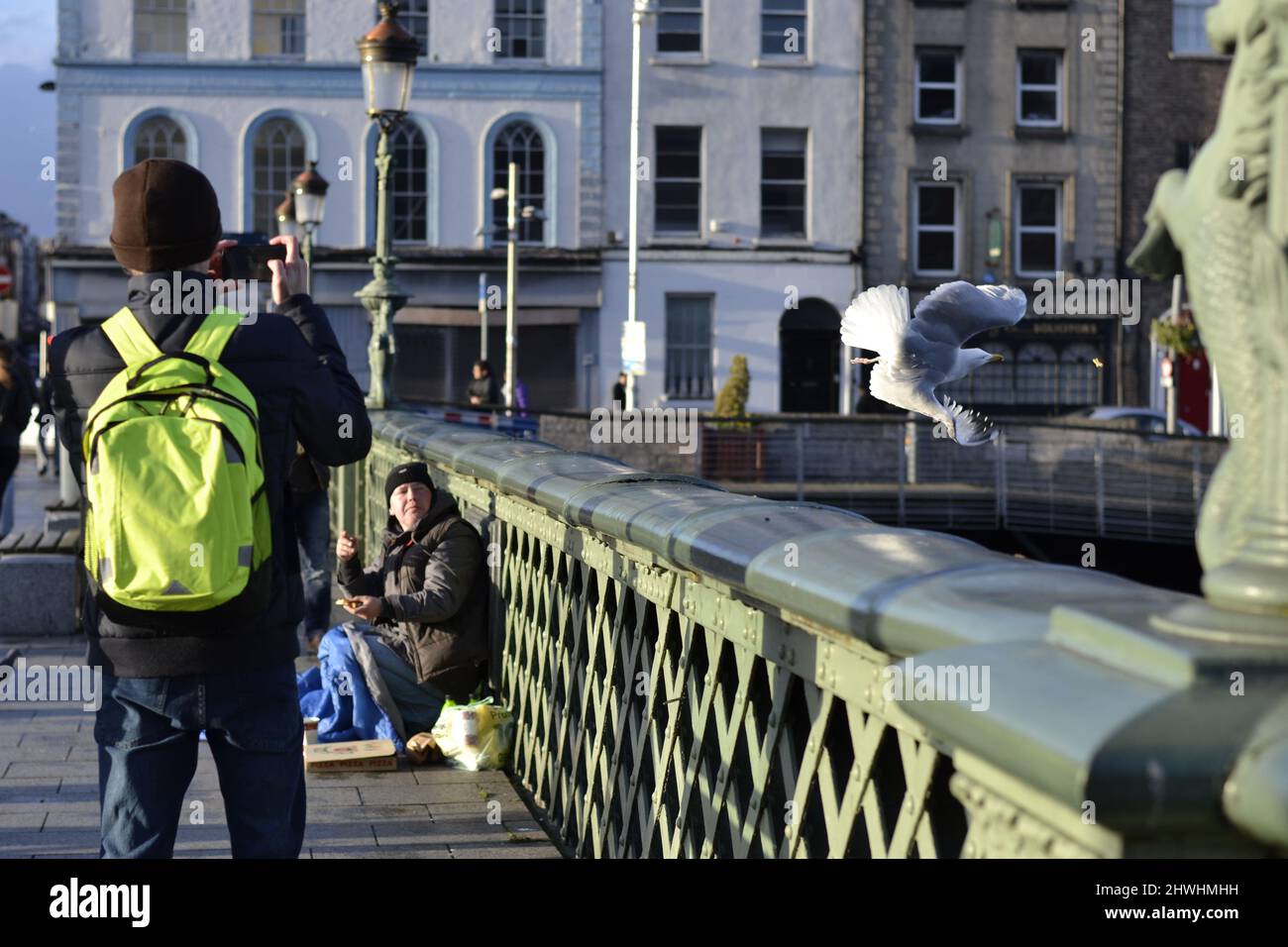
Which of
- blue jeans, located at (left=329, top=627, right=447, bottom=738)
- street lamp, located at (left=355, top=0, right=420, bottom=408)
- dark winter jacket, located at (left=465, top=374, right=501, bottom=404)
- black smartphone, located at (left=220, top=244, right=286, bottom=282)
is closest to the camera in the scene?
black smartphone, located at (left=220, top=244, right=286, bottom=282)

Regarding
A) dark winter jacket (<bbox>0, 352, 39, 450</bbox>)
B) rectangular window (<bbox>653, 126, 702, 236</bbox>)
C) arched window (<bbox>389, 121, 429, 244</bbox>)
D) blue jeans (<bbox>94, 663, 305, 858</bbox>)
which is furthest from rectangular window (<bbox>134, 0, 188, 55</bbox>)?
blue jeans (<bbox>94, 663, 305, 858</bbox>)

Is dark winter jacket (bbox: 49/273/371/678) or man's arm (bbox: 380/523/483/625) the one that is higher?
dark winter jacket (bbox: 49/273/371/678)

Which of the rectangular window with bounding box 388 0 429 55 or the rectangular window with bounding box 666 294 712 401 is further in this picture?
the rectangular window with bounding box 666 294 712 401

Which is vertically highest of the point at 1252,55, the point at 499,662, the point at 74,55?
the point at 74,55

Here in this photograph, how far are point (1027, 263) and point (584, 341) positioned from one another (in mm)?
9373

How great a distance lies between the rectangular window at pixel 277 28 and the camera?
36.8 meters

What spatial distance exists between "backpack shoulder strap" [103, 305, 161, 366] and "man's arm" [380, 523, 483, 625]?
3.24 meters

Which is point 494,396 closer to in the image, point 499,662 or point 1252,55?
point 499,662

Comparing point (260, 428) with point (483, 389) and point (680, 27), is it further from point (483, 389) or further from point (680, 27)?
point (680, 27)

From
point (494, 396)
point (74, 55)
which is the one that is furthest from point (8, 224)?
point (494, 396)

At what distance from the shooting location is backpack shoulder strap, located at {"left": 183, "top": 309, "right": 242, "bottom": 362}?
3.74 metres

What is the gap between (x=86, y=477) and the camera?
374 centimetres

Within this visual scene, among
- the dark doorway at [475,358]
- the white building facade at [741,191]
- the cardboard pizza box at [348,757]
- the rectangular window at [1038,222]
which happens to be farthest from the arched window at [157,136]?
the cardboard pizza box at [348,757]

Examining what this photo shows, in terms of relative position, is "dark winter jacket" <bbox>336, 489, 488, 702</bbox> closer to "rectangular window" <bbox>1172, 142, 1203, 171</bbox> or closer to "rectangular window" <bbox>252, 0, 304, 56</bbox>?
"rectangular window" <bbox>252, 0, 304, 56</bbox>
